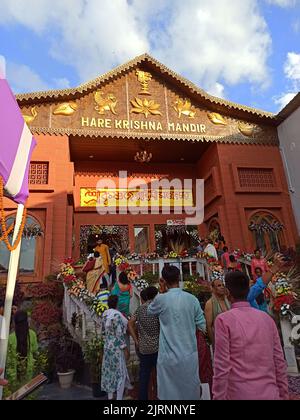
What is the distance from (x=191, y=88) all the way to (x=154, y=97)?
1.80 meters

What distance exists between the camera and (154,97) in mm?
14031

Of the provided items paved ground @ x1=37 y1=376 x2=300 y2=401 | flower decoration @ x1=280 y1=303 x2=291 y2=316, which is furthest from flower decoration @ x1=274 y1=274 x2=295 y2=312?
paved ground @ x1=37 y1=376 x2=300 y2=401

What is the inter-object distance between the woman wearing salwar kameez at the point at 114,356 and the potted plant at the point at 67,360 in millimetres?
1843

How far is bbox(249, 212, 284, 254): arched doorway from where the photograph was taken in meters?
12.4

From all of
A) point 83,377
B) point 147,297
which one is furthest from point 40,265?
point 147,297

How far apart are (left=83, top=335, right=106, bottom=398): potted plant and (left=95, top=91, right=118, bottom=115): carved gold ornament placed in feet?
34.0

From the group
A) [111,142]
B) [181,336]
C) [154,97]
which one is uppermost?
[154,97]

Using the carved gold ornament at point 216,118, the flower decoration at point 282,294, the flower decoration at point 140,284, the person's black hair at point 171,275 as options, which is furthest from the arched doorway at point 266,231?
the person's black hair at point 171,275

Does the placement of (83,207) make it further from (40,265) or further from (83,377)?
(83,377)

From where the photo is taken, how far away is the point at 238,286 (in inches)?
93.7

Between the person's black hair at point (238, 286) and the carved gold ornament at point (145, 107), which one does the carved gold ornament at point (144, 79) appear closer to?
the carved gold ornament at point (145, 107)

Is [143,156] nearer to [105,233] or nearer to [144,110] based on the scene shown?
[144,110]

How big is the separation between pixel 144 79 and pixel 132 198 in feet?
18.9

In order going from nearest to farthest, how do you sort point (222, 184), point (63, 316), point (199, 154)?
point (63, 316) → point (222, 184) → point (199, 154)
